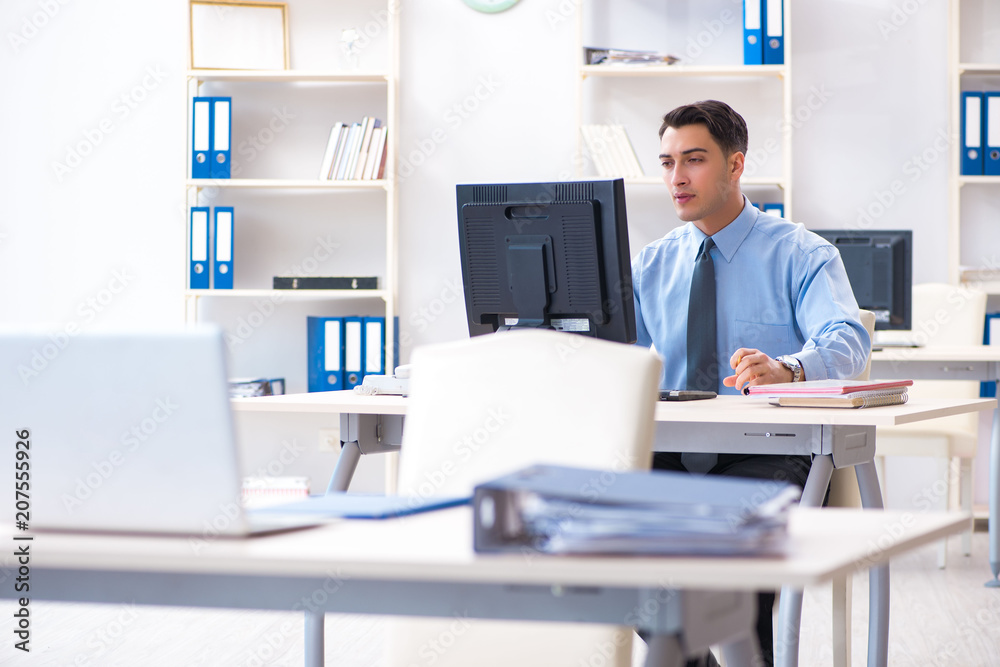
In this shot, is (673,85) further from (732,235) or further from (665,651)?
(665,651)

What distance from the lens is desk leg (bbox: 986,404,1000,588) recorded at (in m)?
3.05

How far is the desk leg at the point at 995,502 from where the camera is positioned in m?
3.05

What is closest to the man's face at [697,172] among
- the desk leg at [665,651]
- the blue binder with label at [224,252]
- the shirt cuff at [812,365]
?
the shirt cuff at [812,365]

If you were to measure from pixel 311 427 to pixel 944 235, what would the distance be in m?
2.58

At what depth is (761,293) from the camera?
2205 millimetres

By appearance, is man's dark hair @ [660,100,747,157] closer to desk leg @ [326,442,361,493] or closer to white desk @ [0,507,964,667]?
desk leg @ [326,442,361,493]

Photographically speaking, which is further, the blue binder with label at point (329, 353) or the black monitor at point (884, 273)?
the blue binder with label at point (329, 353)

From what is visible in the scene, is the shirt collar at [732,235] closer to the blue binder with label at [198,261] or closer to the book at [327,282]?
the book at [327,282]

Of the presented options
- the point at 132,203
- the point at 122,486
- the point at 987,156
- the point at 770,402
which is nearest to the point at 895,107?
the point at 987,156

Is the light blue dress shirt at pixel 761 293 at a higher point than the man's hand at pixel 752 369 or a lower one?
higher

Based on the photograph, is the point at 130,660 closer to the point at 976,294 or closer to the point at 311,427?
the point at 311,427

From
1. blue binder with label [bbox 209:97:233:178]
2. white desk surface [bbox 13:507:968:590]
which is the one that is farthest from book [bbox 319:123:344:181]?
white desk surface [bbox 13:507:968:590]

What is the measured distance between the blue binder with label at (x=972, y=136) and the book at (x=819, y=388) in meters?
2.48

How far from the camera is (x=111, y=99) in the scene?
4348 mm
